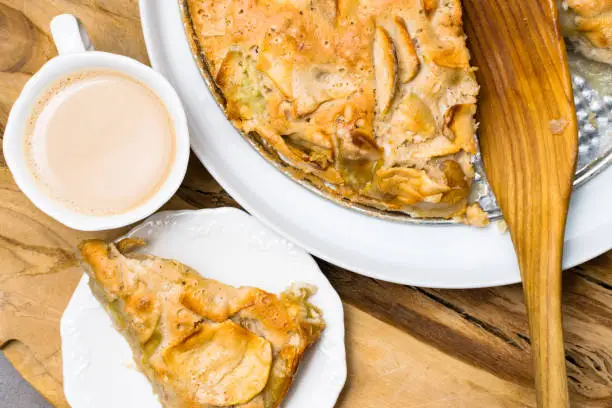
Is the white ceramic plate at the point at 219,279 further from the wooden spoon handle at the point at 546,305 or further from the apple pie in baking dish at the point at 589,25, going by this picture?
the apple pie in baking dish at the point at 589,25

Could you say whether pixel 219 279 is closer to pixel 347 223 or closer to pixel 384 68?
pixel 347 223

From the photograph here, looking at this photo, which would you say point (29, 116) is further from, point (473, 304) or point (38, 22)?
point (473, 304)

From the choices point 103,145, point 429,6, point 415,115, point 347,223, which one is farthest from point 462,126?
point 103,145

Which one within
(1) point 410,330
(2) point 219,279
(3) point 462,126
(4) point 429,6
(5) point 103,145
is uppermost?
(4) point 429,6

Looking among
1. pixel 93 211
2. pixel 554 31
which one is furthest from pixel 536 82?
pixel 93 211

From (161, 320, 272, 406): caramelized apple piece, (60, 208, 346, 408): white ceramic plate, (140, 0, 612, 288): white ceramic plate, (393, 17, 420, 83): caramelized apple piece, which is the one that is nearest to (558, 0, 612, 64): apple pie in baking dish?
(140, 0, 612, 288): white ceramic plate

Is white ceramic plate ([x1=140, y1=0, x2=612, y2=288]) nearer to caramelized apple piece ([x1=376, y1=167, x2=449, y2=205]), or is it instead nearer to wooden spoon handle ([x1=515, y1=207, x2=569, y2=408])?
wooden spoon handle ([x1=515, y1=207, x2=569, y2=408])
